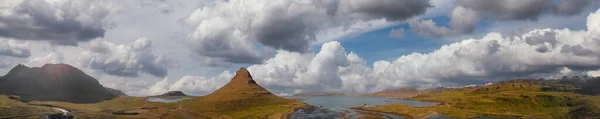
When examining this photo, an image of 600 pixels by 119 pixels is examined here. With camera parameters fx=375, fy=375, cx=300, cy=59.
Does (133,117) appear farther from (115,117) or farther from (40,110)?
(40,110)

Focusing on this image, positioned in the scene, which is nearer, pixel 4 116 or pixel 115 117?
pixel 4 116

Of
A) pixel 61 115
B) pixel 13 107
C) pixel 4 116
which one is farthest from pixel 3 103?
pixel 61 115

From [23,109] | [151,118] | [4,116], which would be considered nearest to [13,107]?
[23,109]

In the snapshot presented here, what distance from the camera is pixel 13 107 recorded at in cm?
18012

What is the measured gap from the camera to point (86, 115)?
7032 inches

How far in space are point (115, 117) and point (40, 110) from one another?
116ft

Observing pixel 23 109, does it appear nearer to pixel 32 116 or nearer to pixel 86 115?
pixel 32 116

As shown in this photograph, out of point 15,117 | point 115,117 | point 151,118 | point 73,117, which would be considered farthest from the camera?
point 151,118

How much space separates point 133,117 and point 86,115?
22.0m

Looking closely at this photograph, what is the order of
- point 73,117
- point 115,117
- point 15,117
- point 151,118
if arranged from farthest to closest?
point 151,118 → point 115,117 → point 73,117 → point 15,117

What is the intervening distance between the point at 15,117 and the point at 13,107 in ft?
71.8

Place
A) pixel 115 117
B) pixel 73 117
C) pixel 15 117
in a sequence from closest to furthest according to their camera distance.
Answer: pixel 15 117 → pixel 73 117 → pixel 115 117

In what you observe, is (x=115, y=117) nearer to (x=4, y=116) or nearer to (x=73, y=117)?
(x=73, y=117)

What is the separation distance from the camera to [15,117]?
163250mm
